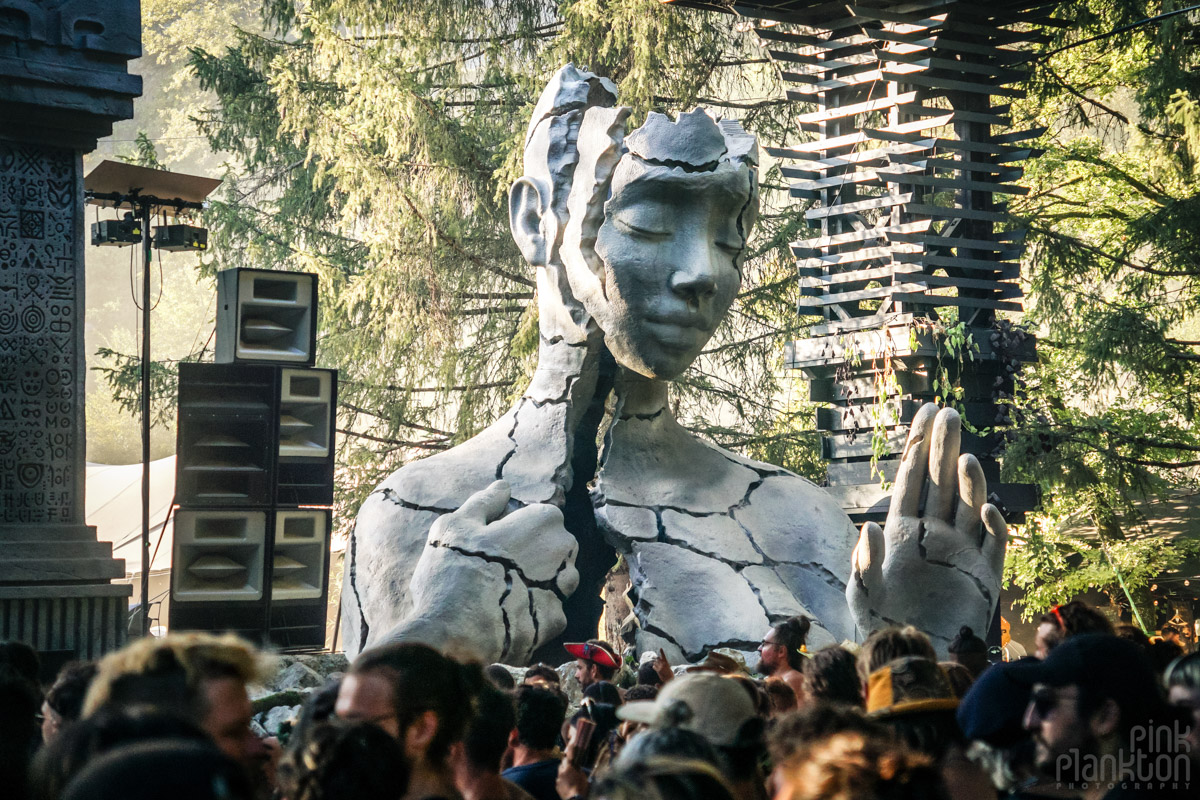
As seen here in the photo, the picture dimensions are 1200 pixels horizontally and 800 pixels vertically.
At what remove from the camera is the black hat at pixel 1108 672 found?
325 cm

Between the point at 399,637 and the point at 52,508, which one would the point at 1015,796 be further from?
the point at 52,508

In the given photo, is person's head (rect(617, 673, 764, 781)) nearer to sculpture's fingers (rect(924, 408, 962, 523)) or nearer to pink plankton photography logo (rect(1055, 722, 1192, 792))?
pink plankton photography logo (rect(1055, 722, 1192, 792))

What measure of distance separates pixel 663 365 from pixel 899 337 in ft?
7.36

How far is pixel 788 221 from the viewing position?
1546 centimetres

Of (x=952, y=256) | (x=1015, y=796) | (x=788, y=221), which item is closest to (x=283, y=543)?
(x=952, y=256)

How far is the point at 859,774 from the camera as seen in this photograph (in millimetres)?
2309

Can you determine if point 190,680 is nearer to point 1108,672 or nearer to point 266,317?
point 1108,672

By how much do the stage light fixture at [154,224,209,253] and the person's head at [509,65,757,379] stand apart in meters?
3.90

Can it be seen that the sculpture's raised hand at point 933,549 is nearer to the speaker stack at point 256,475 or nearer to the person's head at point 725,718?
the person's head at point 725,718

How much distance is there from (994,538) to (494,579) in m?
2.16

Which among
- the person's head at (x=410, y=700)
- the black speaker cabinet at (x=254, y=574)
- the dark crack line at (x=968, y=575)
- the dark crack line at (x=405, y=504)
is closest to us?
the person's head at (x=410, y=700)

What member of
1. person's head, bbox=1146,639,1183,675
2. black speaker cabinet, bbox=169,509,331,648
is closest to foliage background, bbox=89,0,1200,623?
black speaker cabinet, bbox=169,509,331,648

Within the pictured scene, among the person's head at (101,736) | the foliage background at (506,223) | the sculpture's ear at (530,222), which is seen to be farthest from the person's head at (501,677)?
the foliage background at (506,223)

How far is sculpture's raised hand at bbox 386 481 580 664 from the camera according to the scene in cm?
654
